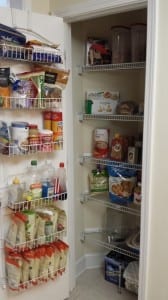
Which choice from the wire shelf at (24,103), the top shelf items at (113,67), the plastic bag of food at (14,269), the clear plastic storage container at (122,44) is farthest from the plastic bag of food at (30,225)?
the clear plastic storage container at (122,44)

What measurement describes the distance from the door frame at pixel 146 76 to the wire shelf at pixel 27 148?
0.57m

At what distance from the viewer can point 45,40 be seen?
184 cm

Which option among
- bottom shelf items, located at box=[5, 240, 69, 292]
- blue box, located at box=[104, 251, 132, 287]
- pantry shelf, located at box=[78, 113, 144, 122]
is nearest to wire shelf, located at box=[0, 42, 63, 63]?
pantry shelf, located at box=[78, 113, 144, 122]

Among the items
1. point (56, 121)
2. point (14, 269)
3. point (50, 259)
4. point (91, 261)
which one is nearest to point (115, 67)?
point (56, 121)

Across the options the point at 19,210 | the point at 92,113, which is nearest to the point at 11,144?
the point at 19,210

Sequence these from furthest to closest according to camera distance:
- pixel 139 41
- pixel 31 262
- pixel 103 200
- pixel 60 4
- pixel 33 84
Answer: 1. pixel 103 200
2. pixel 139 41
3. pixel 60 4
4. pixel 31 262
5. pixel 33 84

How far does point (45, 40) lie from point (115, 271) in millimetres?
1842

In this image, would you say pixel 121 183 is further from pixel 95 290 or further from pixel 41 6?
pixel 41 6

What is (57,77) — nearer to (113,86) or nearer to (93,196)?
(113,86)

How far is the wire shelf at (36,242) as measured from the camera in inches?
70.8

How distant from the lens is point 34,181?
73.6 inches

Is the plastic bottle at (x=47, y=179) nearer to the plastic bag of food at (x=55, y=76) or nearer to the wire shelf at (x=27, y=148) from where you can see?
the wire shelf at (x=27, y=148)

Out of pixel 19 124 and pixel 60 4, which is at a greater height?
pixel 60 4

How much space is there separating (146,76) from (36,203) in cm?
101
